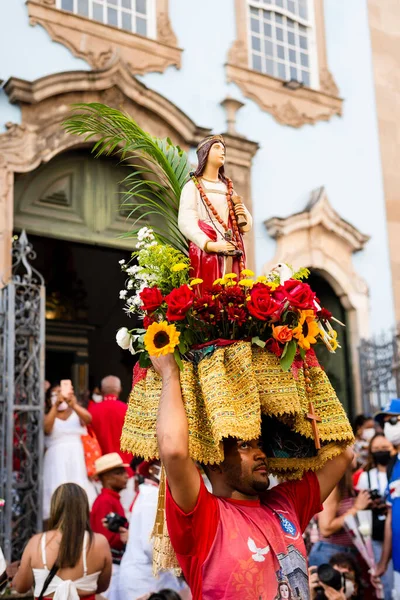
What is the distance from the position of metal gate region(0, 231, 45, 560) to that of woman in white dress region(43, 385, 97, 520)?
0.18 meters

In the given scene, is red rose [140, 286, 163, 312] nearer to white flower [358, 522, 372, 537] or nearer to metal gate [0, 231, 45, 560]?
white flower [358, 522, 372, 537]

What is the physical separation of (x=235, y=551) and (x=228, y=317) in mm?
1056

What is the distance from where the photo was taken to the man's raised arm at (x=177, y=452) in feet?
11.2

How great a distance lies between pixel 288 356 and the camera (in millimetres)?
3748

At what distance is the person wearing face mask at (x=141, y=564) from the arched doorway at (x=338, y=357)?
7121mm

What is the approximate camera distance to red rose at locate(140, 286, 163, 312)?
12.4 ft

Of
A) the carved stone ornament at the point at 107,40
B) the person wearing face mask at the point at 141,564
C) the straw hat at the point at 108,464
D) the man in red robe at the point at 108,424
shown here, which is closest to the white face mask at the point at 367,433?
the man in red robe at the point at 108,424

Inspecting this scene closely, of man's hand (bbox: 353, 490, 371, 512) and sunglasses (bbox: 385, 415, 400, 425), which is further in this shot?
sunglasses (bbox: 385, 415, 400, 425)

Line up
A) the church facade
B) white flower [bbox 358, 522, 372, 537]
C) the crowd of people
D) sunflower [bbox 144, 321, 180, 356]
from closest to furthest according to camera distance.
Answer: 1. the crowd of people
2. sunflower [bbox 144, 321, 180, 356]
3. white flower [bbox 358, 522, 372, 537]
4. the church facade

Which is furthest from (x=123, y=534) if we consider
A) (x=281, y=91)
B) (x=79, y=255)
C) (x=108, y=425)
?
(x=79, y=255)

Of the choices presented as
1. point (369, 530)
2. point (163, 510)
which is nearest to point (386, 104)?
point (369, 530)

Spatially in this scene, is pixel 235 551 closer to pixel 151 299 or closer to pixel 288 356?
pixel 288 356

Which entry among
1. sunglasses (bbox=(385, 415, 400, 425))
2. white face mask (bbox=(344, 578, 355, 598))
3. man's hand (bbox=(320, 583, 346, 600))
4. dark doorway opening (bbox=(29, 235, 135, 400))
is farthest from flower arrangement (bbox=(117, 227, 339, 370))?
dark doorway opening (bbox=(29, 235, 135, 400))

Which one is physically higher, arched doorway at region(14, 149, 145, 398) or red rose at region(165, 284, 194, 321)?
arched doorway at region(14, 149, 145, 398)
